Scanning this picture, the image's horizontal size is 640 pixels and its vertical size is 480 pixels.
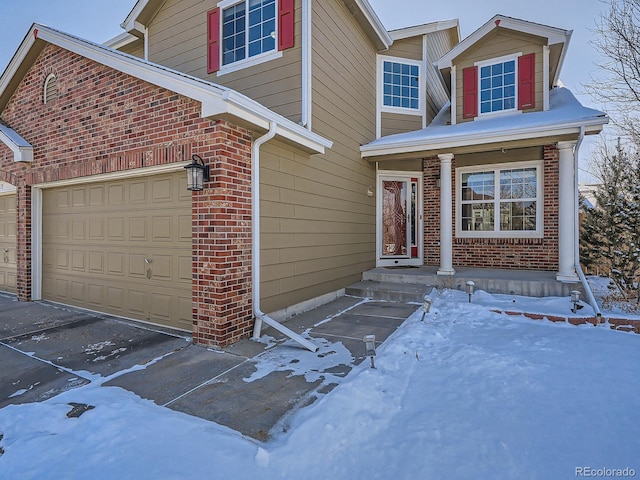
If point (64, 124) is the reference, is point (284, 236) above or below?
below

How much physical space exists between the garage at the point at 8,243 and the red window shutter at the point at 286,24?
6231mm

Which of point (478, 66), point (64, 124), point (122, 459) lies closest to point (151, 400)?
point (122, 459)

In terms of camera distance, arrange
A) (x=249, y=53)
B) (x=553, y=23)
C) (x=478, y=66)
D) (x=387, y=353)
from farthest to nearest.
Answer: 1. (x=478, y=66)
2. (x=553, y=23)
3. (x=249, y=53)
4. (x=387, y=353)

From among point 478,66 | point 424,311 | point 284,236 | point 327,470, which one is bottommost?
point 327,470

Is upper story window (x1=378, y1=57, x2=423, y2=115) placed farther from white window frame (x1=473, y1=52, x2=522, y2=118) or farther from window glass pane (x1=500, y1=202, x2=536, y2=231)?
window glass pane (x1=500, y1=202, x2=536, y2=231)

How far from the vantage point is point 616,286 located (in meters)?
6.70

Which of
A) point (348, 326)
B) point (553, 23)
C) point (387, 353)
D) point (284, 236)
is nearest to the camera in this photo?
point (387, 353)

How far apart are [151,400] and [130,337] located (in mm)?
1905

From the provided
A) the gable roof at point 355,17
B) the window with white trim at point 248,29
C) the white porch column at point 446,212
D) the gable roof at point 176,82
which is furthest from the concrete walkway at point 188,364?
the gable roof at point 355,17

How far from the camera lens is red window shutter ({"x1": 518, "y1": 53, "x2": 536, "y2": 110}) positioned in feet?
24.9

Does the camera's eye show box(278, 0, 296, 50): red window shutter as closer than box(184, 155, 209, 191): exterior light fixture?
No

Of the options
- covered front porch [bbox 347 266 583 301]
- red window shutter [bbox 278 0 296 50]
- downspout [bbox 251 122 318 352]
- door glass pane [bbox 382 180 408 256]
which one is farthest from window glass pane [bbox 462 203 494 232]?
downspout [bbox 251 122 318 352]

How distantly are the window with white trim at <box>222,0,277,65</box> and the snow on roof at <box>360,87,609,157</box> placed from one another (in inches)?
112

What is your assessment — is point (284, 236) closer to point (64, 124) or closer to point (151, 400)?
point (151, 400)
